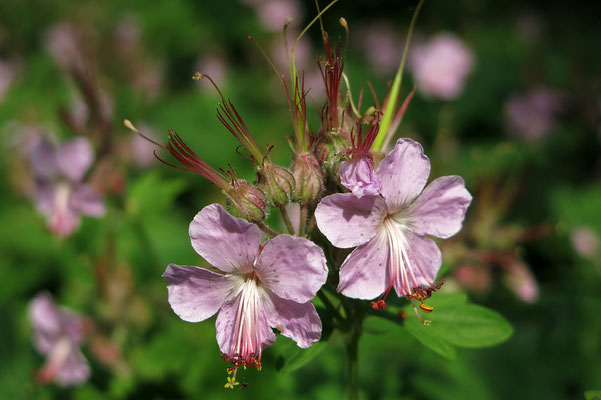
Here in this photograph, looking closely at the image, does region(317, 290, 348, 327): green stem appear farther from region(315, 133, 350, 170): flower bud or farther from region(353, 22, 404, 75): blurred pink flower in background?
region(353, 22, 404, 75): blurred pink flower in background

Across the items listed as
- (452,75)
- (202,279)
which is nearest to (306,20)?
(452,75)

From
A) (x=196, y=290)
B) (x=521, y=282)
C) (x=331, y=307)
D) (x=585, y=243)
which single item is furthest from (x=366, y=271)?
(x=585, y=243)

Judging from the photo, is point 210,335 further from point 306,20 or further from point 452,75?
point 306,20

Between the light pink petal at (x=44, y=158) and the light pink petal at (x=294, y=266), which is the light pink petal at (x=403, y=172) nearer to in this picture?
the light pink petal at (x=294, y=266)

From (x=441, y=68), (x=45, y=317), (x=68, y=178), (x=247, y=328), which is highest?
(x=247, y=328)

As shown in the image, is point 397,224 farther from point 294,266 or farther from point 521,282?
point 521,282

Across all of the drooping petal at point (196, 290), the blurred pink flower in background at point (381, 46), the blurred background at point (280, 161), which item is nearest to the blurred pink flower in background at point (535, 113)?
the blurred background at point (280, 161)
